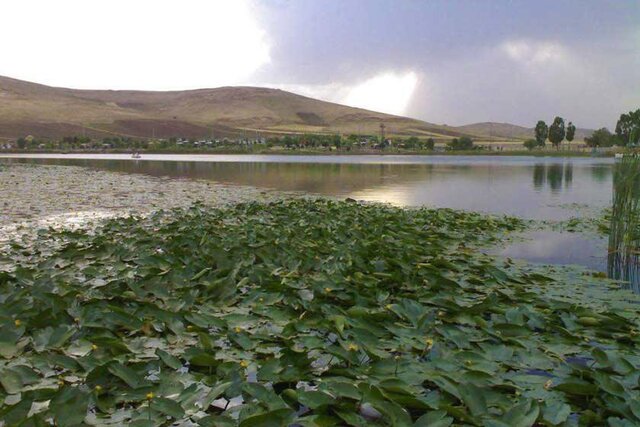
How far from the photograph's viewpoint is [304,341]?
14.9 ft

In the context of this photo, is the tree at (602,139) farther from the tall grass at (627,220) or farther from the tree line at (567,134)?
the tall grass at (627,220)

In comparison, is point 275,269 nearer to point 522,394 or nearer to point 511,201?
point 522,394

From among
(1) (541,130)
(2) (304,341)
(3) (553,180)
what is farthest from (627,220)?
(1) (541,130)

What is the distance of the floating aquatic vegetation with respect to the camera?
11.2 feet

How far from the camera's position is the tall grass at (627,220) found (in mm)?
8281

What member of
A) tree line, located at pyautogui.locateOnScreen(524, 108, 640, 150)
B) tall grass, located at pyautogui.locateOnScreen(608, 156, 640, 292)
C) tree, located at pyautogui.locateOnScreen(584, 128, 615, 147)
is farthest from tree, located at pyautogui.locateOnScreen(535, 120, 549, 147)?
tall grass, located at pyautogui.locateOnScreen(608, 156, 640, 292)

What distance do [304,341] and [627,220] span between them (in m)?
6.60

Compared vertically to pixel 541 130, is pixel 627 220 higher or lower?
lower

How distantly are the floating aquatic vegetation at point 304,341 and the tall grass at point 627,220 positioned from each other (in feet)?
4.12

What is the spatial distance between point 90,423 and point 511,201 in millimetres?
18454

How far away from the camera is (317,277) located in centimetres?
673

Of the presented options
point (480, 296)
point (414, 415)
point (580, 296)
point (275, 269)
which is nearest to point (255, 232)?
point (275, 269)

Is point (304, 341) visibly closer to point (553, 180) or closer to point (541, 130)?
point (553, 180)

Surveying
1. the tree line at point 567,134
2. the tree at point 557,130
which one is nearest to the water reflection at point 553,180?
the tree line at point 567,134
